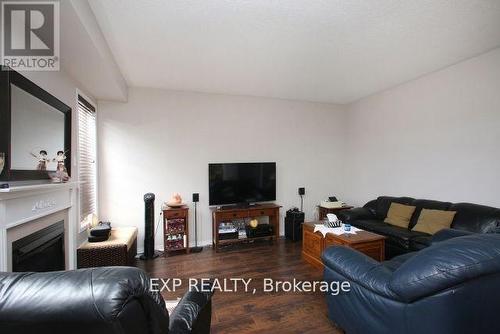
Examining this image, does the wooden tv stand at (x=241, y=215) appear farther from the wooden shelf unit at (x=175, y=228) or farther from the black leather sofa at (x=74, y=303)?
the black leather sofa at (x=74, y=303)

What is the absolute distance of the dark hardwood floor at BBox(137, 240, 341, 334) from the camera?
2.00 meters

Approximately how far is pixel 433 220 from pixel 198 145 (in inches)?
141

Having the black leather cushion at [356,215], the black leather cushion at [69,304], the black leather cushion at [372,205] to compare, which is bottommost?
the black leather cushion at [356,215]

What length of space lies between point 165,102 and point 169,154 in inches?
34.4

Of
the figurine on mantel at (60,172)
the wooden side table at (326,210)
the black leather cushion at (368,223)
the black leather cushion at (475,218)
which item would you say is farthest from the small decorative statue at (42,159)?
the black leather cushion at (475,218)

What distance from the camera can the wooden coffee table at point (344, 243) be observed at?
2.74 m

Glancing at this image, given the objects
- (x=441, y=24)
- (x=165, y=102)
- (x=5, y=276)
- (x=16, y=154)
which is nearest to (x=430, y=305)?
(x=5, y=276)

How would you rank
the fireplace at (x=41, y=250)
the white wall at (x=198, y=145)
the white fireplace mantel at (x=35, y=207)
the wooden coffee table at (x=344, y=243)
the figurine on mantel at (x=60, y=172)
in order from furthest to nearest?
the white wall at (x=198, y=145) < the wooden coffee table at (x=344, y=243) < the figurine on mantel at (x=60, y=172) < the fireplace at (x=41, y=250) < the white fireplace mantel at (x=35, y=207)

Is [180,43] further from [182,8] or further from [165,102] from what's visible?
[165,102]

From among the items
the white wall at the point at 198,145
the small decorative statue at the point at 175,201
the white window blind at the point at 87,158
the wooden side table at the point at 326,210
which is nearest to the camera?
the white window blind at the point at 87,158

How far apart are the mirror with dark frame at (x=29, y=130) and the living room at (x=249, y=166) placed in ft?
0.06

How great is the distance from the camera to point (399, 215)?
3.48m

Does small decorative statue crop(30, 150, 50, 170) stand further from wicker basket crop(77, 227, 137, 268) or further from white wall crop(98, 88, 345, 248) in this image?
white wall crop(98, 88, 345, 248)

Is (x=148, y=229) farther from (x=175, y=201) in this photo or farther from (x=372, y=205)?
(x=372, y=205)
